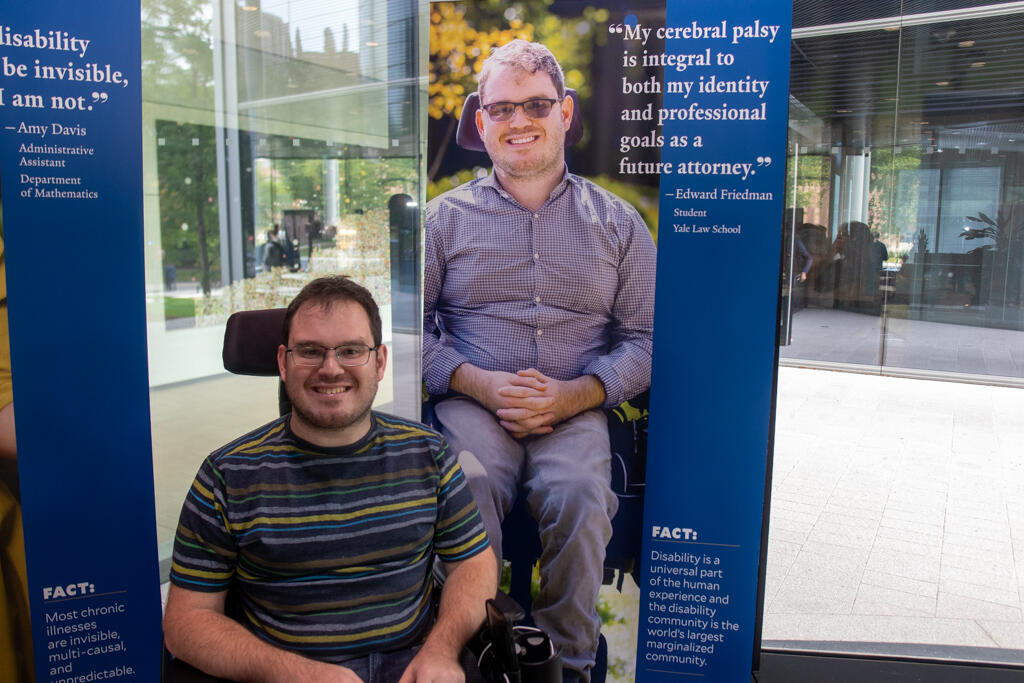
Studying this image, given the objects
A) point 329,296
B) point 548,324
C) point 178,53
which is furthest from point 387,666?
point 178,53

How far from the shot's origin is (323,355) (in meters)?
1.73

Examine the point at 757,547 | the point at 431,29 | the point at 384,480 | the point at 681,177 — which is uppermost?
the point at 431,29

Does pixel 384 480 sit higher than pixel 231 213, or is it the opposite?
pixel 231 213

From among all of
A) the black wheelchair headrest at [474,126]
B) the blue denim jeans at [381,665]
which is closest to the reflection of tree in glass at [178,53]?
the black wheelchair headrest at [474,126]

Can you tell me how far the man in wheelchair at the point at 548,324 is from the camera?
90.6 inches

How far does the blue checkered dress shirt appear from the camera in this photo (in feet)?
7.55

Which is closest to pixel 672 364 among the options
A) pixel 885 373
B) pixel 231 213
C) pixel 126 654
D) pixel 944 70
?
pixel 126 654

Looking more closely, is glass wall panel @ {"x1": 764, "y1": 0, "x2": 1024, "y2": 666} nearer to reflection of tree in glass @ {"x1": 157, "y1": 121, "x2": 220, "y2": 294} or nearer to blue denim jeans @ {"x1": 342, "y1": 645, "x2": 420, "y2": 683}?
blue denim jeans @ {"x1": 342, "y1": 645, "x2": 420, "y2": 683}

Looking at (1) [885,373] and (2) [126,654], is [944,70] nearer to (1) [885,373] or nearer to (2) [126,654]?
(1) [885,373]

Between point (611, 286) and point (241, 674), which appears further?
point (611, 286)

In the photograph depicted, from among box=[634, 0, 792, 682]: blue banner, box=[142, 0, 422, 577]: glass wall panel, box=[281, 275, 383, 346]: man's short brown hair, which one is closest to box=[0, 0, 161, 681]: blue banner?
box=[281, 275, 383, 346]: man's short brown hair

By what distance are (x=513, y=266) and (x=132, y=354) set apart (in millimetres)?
1258

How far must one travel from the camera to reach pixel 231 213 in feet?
16.1

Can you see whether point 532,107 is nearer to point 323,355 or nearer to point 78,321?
point 323,355
